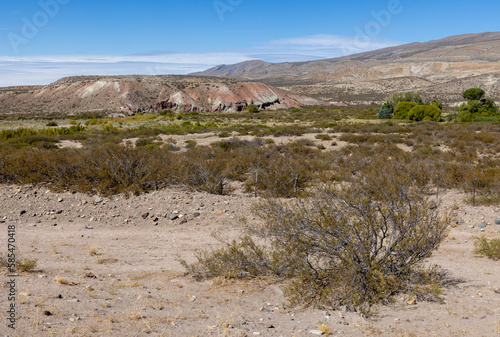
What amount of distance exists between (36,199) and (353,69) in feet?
651

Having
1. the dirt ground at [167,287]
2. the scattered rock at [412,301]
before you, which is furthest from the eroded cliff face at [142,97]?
the scattered rock at [412,301]

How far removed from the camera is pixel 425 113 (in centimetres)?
4491

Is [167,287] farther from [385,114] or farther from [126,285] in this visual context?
[385,114]

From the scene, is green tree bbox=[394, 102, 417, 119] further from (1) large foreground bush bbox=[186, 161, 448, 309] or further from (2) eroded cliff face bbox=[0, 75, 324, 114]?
(1) large foreground bush bbox=[186, 161, 448, 309]

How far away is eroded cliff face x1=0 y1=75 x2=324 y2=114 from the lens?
72.4 m

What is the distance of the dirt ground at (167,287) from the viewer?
4.71 metres

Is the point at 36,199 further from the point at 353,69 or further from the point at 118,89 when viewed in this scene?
the point at 353,69

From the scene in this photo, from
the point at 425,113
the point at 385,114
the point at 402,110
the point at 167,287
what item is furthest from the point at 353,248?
the point at 385,114

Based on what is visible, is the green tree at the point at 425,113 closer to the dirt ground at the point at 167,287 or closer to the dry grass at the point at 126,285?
the dirt ground at the point at 167,287

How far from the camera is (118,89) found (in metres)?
77.7

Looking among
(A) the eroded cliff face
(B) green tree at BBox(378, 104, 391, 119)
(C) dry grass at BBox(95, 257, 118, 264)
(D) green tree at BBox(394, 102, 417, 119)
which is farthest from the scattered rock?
(A) the eroded cliff face

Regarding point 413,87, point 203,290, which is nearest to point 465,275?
point 203,290

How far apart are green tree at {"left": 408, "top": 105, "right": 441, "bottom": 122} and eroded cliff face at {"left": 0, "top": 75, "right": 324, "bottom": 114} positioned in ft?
117

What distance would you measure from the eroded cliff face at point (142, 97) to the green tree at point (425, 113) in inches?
1406
